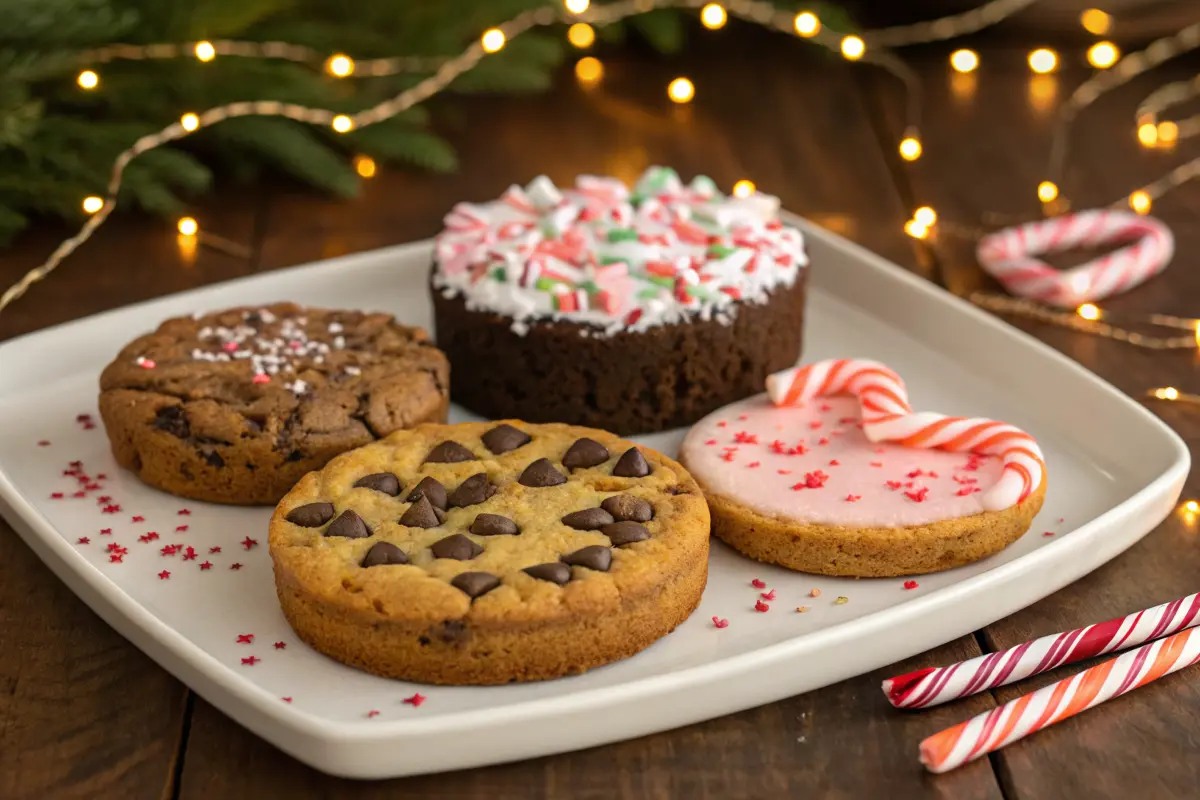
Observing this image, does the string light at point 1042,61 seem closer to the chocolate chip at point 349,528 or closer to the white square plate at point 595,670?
the white square plate at point 595,670

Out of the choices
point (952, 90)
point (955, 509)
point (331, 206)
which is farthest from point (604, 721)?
point (952, 90)

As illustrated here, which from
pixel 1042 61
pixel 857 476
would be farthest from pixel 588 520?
pixel 1042 61

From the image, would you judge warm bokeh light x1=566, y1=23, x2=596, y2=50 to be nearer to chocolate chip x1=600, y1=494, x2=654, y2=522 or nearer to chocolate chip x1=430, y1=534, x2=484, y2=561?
chocolate chip x1=600, y1=494, x2=654, y2=522

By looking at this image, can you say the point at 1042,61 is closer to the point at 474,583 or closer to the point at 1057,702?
the point at 1057,702

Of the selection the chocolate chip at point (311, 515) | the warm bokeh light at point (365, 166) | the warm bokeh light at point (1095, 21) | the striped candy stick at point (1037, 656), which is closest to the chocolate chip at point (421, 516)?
the chocolate chip at point (311, 515)

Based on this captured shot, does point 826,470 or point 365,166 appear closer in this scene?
point 826,470

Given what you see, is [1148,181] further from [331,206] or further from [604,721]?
[604,721]
